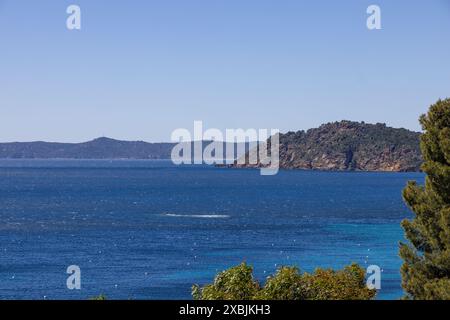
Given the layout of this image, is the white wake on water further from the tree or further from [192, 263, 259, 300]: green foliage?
[192, 263, 259, 300]: green foliage

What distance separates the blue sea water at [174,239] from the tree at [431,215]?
28682 millimetres

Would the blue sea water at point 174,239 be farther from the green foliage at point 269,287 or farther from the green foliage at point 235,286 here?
the green foliage at point 235,286

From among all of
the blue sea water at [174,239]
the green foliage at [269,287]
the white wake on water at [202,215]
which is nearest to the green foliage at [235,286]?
the green foliage at [269,287]

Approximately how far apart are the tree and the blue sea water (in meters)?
28.7

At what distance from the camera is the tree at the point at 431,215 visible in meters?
19.0

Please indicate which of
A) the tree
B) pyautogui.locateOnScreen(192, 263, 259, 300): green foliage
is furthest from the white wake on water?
pyautogui.locateOnScreen(192, 263, 259, 300): green foliage

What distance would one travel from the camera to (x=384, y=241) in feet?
252

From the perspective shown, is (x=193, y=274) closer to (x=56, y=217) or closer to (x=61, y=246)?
(x=61, y=246)

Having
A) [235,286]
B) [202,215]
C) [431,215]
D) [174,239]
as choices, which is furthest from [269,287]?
[202,215]

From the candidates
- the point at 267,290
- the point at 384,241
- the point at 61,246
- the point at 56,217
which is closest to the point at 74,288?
the point at 61,246

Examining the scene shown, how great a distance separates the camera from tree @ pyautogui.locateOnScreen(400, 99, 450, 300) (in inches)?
748

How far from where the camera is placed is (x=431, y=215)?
19938 mm

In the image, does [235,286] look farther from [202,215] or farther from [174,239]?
[202,215]
